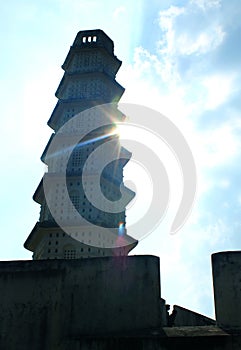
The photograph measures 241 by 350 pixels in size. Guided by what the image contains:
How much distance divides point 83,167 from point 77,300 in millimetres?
19381

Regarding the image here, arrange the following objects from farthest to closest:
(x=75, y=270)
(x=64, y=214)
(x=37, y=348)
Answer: (x=64, y=214)
(x=75, y=270)
(x=37, y=348)

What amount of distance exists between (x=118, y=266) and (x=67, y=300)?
1248mm

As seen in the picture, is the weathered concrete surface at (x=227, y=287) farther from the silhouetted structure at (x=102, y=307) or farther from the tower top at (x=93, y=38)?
the tower top at (x=93, y=38)

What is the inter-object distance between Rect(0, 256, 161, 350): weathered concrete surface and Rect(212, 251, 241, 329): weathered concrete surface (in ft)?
3.81

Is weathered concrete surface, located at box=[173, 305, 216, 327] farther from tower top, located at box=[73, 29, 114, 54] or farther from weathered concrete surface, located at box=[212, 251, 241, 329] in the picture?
tower top, located at box=[73, 29, 114, 54]

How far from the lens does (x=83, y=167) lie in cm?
2853

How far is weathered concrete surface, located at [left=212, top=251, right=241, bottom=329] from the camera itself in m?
8.84

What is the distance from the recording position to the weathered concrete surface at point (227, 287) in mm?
8836

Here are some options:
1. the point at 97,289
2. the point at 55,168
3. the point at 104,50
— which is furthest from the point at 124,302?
the point at 104,50

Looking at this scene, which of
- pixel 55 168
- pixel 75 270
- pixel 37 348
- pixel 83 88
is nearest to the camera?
pixel 37 348

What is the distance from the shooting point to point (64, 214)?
1068 inches

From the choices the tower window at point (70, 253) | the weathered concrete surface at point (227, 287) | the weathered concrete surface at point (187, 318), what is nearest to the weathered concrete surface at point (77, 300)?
the weathered concrete surface at point (227, 287)

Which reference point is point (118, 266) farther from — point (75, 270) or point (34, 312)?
point (34, 312)

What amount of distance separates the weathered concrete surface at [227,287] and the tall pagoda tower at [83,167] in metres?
16.9
